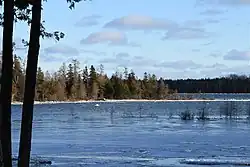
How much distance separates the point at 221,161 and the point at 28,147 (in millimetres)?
14258

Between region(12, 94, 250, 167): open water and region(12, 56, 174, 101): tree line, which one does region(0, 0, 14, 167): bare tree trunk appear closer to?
region(12, 94, 250, 167): open water

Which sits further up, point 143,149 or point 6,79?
point 6,79

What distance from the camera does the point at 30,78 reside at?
10.5 m

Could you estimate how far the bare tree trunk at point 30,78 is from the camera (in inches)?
415

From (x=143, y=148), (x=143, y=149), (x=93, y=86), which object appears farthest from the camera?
(x=93, y=86)

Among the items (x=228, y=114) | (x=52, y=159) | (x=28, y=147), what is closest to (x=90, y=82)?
(x=228, y=114)

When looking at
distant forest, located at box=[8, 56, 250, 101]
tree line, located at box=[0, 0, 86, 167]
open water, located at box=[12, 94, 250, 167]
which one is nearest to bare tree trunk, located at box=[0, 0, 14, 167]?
tree line, located at box=[0, 0, 86, 167]

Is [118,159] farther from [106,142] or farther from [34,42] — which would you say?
[34,42]

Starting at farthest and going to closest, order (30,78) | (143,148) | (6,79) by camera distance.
Answer: (143,148) < (6,79) < (30,78)

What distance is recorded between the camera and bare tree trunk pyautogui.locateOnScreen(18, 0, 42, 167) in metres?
10.5

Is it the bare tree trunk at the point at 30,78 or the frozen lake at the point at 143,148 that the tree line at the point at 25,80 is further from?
the frozen lake at the point at 143,148

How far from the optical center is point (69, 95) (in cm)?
15212

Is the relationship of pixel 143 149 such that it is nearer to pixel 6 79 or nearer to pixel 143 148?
pixel 143 148

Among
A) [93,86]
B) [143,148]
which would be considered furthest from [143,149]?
[93,86]
